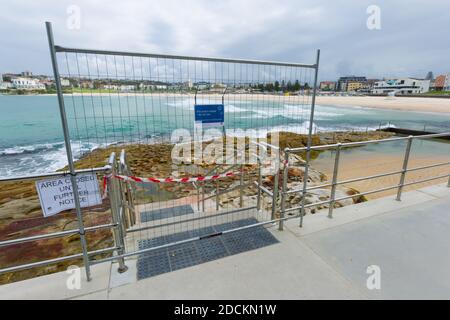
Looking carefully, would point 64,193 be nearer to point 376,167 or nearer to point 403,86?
point 376,167

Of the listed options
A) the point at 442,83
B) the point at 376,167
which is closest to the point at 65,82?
the point at 376,167

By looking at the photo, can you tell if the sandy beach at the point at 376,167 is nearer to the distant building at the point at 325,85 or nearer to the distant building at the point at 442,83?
the distant building at the point at 325,85

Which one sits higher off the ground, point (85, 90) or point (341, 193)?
point (85, 90)

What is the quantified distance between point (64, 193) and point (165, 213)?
6.56 feet

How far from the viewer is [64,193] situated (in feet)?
7.29

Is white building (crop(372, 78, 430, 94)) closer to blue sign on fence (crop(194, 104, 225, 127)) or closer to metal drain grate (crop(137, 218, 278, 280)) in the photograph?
metal drain grate (crop(137, 218, 278, 280))

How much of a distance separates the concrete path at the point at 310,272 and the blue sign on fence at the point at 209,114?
1517mm

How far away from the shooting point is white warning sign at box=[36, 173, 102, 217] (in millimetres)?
2156

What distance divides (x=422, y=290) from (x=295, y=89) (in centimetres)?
246

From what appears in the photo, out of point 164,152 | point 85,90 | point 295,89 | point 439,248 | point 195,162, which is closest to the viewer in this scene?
point 85,90

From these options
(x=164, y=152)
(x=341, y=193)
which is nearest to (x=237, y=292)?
(x=341, y=193)

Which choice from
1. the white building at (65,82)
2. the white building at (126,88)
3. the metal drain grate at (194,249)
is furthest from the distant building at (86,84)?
the metal drain grate at (194,249)
